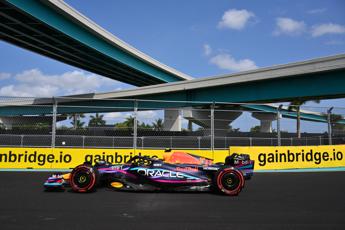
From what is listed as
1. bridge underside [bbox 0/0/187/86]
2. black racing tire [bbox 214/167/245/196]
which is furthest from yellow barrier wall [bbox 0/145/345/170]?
bridge underside [bbox 0/0/187/86]

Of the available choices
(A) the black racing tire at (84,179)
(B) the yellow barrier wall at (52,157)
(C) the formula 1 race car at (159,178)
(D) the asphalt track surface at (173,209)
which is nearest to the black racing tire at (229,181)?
(C) the formula 1 race car at (159,178)

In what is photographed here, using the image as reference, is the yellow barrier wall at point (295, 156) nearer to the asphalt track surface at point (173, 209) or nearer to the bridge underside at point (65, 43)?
the asphalt track surface at point (173, 209)

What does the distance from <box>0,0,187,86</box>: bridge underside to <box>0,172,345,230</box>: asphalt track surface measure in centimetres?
1688

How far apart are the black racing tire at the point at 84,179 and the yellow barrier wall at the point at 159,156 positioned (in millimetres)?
4197

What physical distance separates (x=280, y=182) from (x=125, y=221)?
6.04 metres

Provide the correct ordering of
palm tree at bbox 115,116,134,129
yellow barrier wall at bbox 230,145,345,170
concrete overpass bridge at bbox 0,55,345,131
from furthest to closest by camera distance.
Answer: concrete overpass bridge at bbox 0,55,345,131 → palm tree at bbox 115,116,134,129 → yellow barrier wall at bbox 230,145,345,170

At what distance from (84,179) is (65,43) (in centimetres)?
2434

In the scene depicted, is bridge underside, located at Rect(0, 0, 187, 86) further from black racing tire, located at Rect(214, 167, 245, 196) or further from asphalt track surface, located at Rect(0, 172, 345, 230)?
black racing tire, located at Rect(214, 167, 245, 196)

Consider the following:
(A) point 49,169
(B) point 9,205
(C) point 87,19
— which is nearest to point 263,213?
(B) point 9,205

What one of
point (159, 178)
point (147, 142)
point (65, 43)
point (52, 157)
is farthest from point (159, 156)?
point (65, 43)

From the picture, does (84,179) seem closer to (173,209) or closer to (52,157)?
(173,209)

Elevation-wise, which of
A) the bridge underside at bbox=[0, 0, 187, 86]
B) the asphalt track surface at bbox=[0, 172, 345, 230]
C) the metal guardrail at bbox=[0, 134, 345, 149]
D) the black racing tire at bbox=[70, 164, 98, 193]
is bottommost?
the asphalt track surface at bbox=[0, 172, 345, 230]

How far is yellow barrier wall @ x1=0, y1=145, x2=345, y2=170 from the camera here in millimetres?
11570

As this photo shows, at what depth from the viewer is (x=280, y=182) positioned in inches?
369
